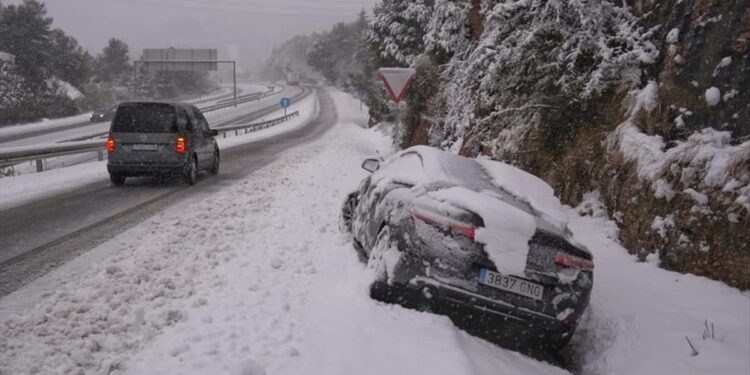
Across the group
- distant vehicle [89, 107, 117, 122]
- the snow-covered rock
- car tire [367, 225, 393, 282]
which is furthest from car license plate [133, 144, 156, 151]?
distant vehicle [89, 107, 117, 122]

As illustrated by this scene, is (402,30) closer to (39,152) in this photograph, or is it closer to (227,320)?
(39,152)

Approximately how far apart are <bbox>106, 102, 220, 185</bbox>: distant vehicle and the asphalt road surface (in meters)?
0.42

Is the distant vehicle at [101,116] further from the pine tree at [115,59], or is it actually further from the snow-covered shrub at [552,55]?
the snow-covered shrub at [552,55]

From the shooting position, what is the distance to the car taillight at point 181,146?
1124cm

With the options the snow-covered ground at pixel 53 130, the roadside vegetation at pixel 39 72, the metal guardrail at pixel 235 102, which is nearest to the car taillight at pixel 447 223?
the snow-covered ground at pixel 53 130

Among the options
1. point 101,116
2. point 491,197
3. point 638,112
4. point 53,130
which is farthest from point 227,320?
point 101,116

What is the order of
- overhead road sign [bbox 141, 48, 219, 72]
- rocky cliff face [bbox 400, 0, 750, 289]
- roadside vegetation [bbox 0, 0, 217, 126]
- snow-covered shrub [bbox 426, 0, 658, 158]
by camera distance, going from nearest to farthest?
rocky cliff face [bbox 400, 0, 750, 289] < snow-covered shrub [bbox 426, 0, 658, 158] < roadside vegetation [bbox 0, 0, 217, 126] < overhead road sign [bbox 141, 48, 219, 72]

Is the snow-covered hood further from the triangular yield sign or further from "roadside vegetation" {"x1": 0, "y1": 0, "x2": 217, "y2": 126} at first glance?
"roadside vegetation" {"x1": 0, "y1": 0, "x2": 217, "y2": 126}

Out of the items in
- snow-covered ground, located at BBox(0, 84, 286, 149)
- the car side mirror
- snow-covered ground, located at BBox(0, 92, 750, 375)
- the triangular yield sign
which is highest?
the triangular yield sign

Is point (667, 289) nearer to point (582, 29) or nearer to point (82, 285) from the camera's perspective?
point (582, 29)

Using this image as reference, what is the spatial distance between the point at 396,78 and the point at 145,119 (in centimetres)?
572

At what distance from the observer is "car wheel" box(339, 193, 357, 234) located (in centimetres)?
727

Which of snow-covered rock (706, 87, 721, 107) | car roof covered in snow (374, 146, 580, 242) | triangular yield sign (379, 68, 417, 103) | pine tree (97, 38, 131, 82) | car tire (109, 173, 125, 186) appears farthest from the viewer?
pine tree (97, 38, 131, 82)

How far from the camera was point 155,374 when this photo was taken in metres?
3.34
